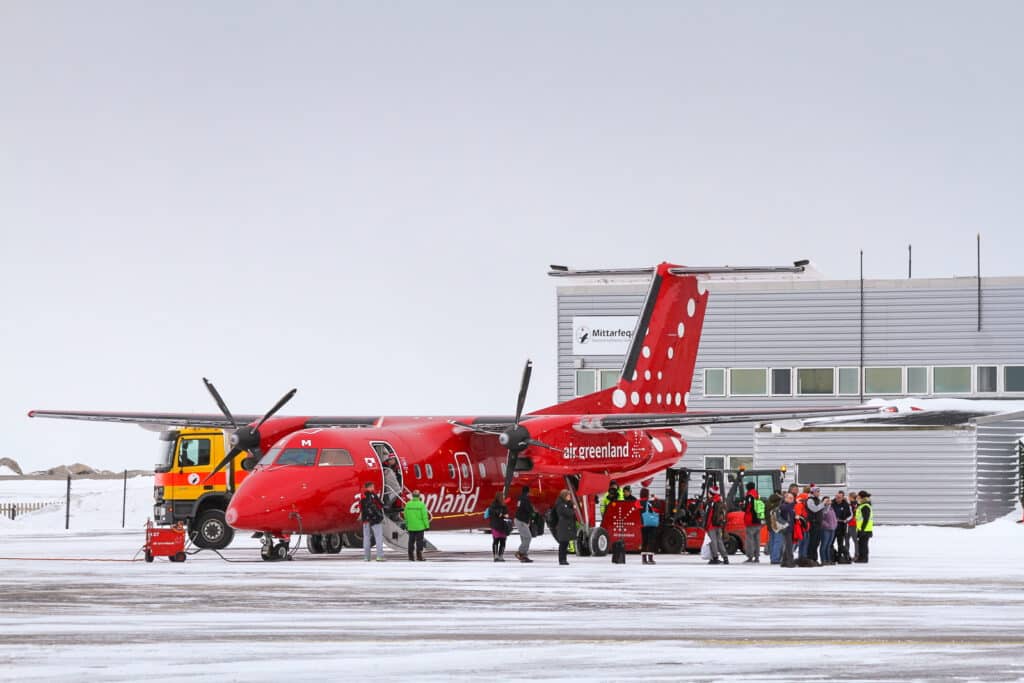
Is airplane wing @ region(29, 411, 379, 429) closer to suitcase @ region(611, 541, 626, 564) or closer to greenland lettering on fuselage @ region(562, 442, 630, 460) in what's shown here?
greenland lettering on fuselage @ region(562, 442, 630, 460)

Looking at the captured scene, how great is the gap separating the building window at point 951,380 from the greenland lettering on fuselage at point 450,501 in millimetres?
27912

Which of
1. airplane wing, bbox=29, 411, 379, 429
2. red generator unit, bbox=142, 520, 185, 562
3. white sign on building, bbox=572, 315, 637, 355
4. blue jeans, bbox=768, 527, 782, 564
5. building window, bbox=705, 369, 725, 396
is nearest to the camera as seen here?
red generator unit, bbox=142, 520, 185, 562

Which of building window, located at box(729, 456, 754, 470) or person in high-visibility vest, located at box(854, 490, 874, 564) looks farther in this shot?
building window, located at box(729, 456, 754, 470)

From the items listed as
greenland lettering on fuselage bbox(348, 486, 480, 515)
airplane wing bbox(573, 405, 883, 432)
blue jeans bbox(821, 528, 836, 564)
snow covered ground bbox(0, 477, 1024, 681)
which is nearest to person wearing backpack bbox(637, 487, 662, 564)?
snow covered ground bbox(0, 477, 1024, 681)

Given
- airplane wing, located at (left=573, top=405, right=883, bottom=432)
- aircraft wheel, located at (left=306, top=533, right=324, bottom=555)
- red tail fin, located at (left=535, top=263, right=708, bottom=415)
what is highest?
red tail fin, located at (left=535, top=263, right=708, bottom=415)

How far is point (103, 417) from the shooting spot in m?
37.6

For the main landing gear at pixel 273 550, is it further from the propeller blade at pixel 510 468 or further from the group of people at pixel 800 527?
the group of people at pixel 800 527

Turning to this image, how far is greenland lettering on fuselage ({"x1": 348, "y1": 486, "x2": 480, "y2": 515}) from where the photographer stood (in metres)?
32.8

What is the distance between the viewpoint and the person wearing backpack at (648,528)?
3081 cm

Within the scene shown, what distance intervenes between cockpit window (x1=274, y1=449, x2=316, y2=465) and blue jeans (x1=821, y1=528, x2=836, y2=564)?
1049 cm

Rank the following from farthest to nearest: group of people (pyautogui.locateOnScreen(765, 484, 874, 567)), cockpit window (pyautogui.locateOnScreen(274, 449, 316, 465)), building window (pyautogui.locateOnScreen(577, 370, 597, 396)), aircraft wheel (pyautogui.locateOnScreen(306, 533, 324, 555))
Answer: building window (pyautogui.locateOnScreen(577, 370, 597, 396)), aircraft wheel (pyautogui.locateOnScreen(306, 533, 324, 555)), cockpit window (pyautogui.locateOnScreen(274, 449, 316, 465)), group of people (pyautogui.locateOnScreen(765, 484, 874, 567))

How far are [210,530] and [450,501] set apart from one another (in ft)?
17.9

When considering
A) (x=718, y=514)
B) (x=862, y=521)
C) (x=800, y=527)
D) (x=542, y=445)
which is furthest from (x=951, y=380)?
(x=718, y=514)

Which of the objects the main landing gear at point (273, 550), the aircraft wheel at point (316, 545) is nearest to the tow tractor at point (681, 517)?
the aircraft wheel at point (316, 545)
